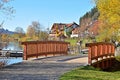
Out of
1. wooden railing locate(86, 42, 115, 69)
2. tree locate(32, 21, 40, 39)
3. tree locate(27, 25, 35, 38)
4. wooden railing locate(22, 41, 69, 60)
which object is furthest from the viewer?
→ tree locate(27, 25, 35, 38)

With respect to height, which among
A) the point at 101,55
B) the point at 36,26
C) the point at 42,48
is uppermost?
the point at 36,26

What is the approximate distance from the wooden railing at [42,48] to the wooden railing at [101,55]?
3958 millimetres

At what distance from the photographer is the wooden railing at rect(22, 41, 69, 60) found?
23.3 meters

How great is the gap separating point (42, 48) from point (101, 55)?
4.44 m

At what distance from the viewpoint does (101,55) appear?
88.2 feet

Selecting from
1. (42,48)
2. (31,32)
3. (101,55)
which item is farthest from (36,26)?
(101,55)

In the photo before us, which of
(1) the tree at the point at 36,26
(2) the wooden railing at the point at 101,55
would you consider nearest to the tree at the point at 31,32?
(1) the tree at the point at 36,26

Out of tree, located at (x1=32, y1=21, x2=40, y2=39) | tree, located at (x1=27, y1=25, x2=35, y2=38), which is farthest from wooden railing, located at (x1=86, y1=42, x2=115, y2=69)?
tree, located at (x1=27, y1=25, x2=35, y2=38)

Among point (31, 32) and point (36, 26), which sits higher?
point (36, 26)

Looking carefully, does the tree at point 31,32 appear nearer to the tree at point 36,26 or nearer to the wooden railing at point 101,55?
the tree at point 36,26

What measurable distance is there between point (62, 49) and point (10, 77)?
1721 cm

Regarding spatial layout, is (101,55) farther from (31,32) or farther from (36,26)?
(31,32)

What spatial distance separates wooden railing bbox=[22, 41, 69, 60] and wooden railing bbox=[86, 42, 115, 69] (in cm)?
396

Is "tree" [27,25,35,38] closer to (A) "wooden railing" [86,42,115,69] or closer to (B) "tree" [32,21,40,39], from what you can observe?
(B) "tree" [32,21,40,39]
